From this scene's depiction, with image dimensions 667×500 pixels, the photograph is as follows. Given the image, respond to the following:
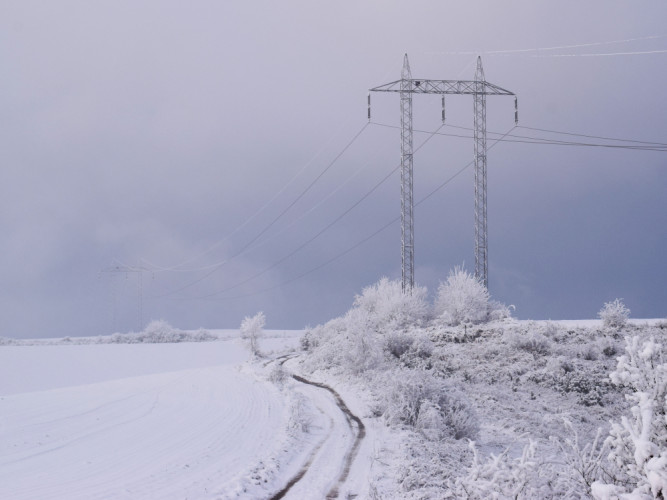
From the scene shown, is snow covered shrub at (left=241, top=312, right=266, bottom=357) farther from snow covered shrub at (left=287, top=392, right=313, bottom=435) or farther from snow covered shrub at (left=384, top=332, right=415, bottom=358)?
snow covered shrub at (left=287, top=392, right=313, bottom=435)

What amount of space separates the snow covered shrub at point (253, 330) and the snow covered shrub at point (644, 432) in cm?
4527

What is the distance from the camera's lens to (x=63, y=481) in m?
12.0

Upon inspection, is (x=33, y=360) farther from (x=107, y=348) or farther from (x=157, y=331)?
(x=157, y=331)

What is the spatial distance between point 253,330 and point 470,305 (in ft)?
67.1

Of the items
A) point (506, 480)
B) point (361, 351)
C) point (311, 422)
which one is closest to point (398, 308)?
point (361, 351)

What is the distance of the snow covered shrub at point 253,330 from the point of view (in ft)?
162

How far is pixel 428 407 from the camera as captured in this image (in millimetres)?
16875

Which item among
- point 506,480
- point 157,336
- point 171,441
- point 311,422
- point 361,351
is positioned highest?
point 506,480

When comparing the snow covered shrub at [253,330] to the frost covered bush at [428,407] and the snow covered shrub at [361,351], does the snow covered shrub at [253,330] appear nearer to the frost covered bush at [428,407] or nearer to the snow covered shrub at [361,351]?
the snow covered shrub at [361,351]

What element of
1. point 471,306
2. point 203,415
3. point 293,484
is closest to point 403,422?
point 293,484

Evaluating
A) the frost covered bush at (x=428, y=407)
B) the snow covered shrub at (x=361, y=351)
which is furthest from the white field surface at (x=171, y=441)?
the snow covered shrub at (x=361, y=351)

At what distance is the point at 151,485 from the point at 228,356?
51.2 meters

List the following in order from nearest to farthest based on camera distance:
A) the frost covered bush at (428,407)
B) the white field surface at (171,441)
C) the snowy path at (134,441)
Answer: the white field surface at (171,441), the snowy path at (134,441), the frost covered bush at (428,407)

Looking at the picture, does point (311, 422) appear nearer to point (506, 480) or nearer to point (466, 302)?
point (506, 480)
